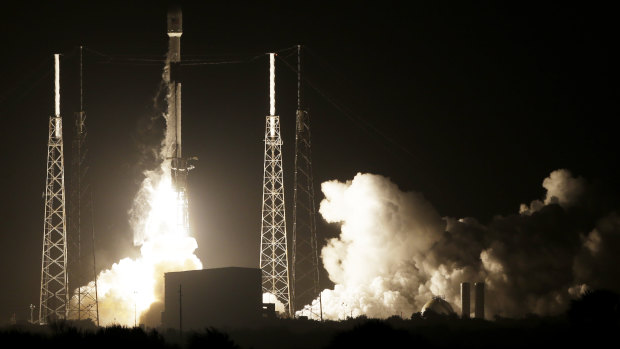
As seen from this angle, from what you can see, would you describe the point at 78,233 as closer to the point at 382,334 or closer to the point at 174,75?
the point at 174,75

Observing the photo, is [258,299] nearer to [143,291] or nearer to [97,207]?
[143,291]

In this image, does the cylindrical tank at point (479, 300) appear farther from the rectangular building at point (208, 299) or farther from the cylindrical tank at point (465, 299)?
the rectangular building at point (208, 299)

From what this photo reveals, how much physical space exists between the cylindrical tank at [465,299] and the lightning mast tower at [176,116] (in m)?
16.3

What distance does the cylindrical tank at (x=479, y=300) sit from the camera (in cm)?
9375

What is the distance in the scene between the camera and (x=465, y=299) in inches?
3708

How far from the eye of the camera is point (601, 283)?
97.0 meters

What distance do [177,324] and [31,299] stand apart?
32131mm

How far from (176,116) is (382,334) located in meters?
28.3

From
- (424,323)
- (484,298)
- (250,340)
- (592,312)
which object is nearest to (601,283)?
(484,298)

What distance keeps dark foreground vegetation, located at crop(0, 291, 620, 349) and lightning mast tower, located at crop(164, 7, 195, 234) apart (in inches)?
419

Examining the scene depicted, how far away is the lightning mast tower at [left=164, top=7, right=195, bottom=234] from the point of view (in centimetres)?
9450

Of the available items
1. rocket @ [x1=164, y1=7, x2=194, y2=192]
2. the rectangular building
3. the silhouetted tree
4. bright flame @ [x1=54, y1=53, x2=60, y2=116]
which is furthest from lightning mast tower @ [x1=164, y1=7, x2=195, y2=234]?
the silhouetted tree

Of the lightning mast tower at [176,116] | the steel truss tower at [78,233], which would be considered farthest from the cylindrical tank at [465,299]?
the steel truss tower at [78,233]

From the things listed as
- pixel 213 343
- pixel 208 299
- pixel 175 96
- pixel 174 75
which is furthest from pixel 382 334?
pixel 174 75
